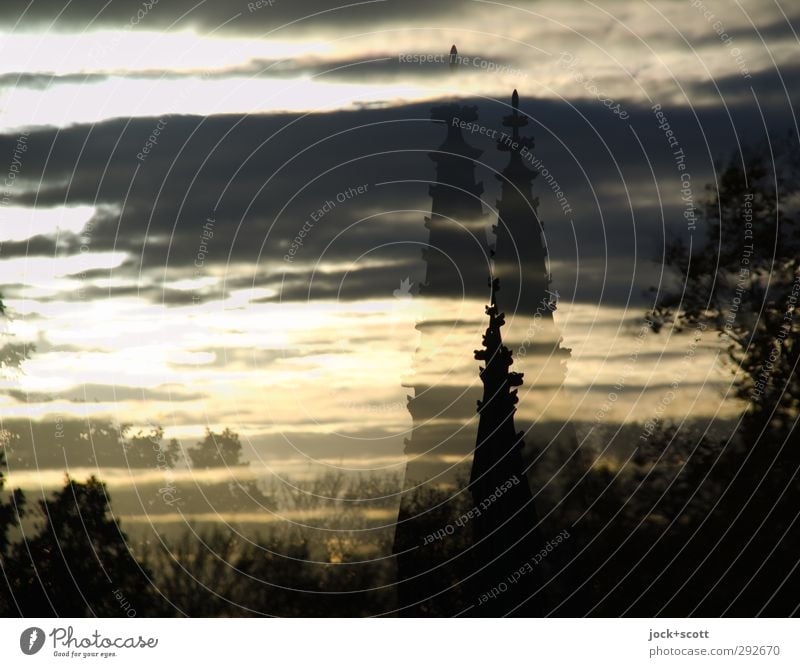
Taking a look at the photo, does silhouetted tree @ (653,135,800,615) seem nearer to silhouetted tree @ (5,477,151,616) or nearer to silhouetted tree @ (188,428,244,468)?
silhouetted tree @ (5,477,151,616)

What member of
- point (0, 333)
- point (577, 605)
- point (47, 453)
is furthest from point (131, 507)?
point (577, 605)

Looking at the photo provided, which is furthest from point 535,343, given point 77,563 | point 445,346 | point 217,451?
point 77,563

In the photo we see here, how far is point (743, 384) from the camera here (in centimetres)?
3525

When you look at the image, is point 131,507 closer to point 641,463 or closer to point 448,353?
point 448,353

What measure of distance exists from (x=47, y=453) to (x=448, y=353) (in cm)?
1668

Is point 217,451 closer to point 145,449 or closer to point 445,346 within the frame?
point 145,449
